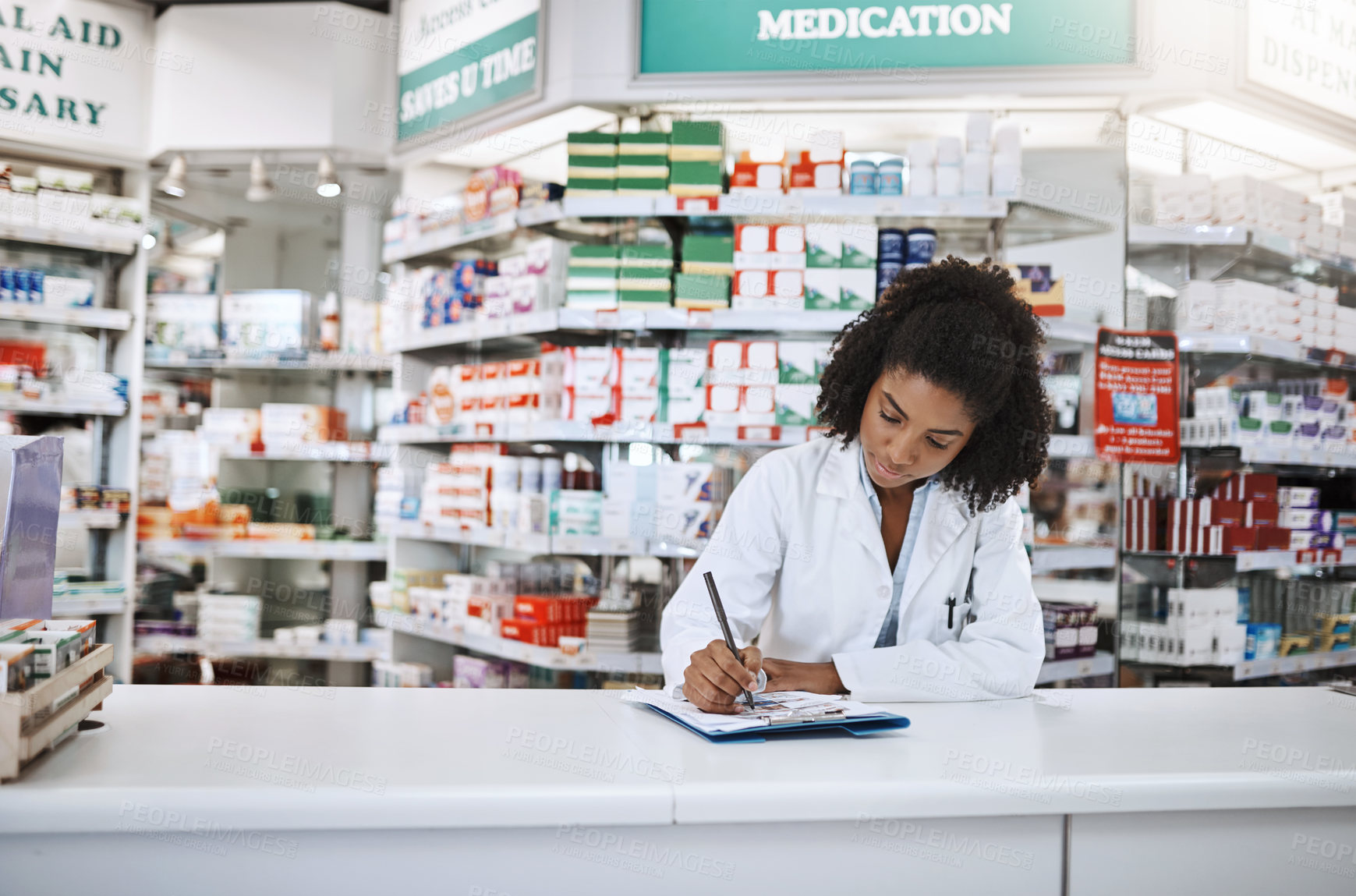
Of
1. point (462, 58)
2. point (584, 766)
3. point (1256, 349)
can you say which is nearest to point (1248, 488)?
point (1256, 349)

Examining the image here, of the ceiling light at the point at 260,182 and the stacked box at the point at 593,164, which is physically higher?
the ceiling light at the point at 260,182

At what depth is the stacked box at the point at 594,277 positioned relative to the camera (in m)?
3.46

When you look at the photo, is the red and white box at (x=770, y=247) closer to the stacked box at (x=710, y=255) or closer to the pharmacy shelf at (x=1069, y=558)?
the stacked box at (x=710, y=255)

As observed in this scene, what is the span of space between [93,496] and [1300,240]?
546 centimetres

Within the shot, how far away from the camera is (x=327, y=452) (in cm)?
460

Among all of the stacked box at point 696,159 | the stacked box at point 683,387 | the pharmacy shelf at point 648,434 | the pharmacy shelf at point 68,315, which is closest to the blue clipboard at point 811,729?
the pharmacy shelf at point 648,434

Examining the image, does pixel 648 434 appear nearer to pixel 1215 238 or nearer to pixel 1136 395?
pixel 1136 395

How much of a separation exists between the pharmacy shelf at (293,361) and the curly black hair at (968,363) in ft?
9.98

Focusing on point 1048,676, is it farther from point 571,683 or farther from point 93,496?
point 93,496

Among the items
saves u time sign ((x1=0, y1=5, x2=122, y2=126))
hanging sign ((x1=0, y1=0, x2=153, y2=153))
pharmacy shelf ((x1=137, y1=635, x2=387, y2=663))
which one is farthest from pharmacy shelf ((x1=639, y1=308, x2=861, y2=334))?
saves u time sign ((x1=0, y1=5, x2=122, y2=126))

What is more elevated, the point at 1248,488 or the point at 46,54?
the point at 46,54

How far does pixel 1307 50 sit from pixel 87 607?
5822 millimetres

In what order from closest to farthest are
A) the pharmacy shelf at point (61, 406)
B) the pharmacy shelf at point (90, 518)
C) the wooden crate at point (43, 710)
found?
the wooden crate at point (43, 710) < the pharmacy shelf at point (61, 406) < the pharmacy shelf at point (90, 518)

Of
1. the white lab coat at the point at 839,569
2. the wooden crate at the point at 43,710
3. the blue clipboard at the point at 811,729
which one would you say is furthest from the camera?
the white lab coat at the point at 839,569
